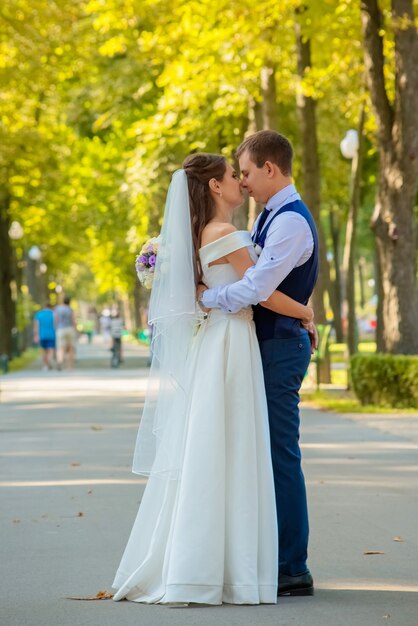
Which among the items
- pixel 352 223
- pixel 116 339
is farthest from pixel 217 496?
pixel 116 339

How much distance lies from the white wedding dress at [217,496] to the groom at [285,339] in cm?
8

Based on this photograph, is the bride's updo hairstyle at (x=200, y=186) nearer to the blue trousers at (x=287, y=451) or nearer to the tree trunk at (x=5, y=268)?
the blue trousers at (x=287, y=451)

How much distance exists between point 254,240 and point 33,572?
1994 mm

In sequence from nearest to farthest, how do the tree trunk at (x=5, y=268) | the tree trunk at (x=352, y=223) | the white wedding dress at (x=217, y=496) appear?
the white wedding dress at (x=217, y=496) < the tree trunk at (x=352, y=223) < the tree trunk at (x=5, y=268)

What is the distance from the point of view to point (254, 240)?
6812 mm

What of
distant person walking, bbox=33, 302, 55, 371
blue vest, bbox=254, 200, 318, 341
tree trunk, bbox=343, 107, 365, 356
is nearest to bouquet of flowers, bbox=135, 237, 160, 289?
blue vest, bbox=254, 200, 318, 341

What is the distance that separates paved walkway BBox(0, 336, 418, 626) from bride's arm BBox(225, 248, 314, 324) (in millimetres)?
1261

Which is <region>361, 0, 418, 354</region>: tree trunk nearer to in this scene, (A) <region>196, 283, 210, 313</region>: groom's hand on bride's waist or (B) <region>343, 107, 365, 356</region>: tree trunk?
(B) <region>343, 107, 365, 356</region>: tree trunk

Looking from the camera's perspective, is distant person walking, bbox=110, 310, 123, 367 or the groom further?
distant person walking, bbox=110, 310, 123, 367

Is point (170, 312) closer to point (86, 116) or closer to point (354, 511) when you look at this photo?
point (354, 511)

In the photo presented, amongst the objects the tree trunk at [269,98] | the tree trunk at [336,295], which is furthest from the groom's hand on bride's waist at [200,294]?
the tree trunk at [336,295]

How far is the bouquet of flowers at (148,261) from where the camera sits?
22.6 ft

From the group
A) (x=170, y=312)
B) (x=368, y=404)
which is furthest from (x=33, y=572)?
(x=368, y=404)

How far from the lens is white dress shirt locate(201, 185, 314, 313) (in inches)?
251
